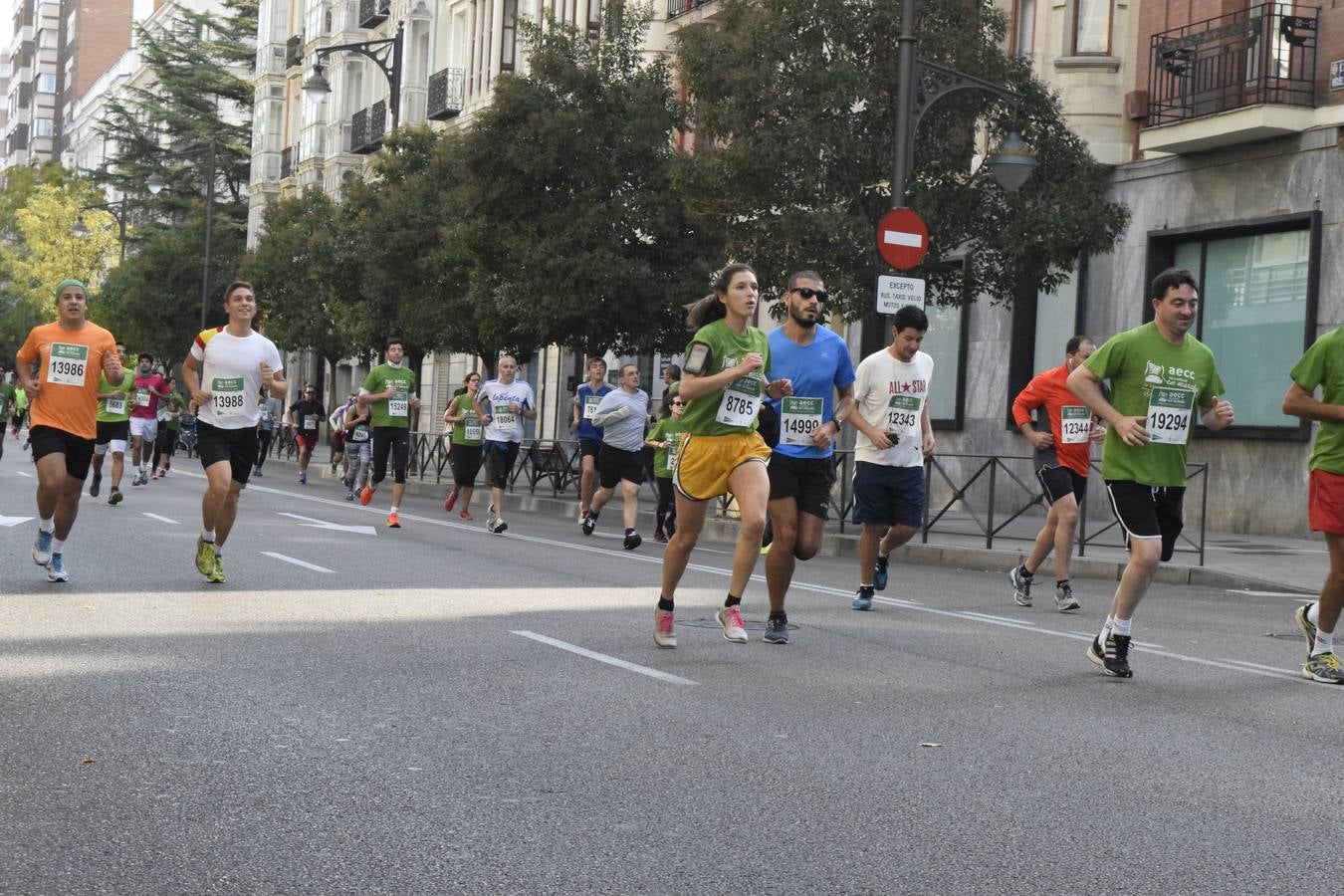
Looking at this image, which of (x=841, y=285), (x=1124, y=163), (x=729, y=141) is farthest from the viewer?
(x=1124, y=163)

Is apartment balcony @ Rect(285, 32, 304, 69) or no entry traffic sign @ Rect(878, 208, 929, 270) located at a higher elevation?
apartment balcony @ Rect(285, 32, 304, 69)

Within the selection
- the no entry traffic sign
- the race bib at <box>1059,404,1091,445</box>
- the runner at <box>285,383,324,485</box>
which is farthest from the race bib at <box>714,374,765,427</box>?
the runner at <box>285,383,324,485</box>

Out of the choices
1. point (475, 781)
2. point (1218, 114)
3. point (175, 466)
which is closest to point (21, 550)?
point (475, 781)

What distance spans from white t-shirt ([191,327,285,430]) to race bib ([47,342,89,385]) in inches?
27.8

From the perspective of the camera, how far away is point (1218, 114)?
23.1 m

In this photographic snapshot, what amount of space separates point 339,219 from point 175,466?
6.42 meters

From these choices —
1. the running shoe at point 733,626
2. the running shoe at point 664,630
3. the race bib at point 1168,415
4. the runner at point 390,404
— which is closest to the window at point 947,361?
the runner at point 390,404

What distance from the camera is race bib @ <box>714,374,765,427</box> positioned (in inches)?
375

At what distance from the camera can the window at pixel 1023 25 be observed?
90.6 feet

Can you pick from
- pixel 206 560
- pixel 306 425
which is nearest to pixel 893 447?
pixel 206 560

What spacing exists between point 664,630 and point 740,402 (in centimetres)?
Answer: 120

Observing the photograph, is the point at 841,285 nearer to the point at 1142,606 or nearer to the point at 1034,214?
the point at 1034,214

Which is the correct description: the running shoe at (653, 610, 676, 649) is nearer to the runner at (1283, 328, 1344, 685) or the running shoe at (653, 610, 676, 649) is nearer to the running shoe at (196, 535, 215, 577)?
the runner at (1283, 328, 1344, 685)

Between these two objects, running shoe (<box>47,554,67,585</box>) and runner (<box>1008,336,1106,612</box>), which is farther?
runner (<box>1008,336,1106,612</box>)
